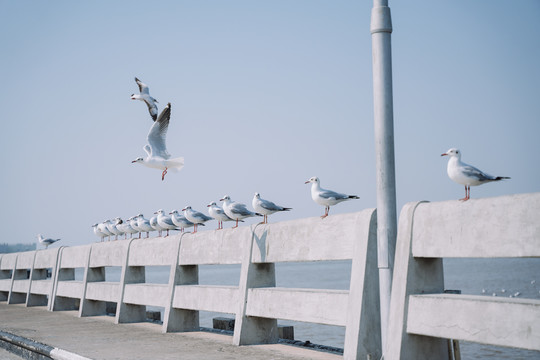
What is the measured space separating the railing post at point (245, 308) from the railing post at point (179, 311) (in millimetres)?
2363

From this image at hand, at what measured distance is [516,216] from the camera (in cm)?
618

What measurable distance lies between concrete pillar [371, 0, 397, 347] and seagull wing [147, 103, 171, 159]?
672cm

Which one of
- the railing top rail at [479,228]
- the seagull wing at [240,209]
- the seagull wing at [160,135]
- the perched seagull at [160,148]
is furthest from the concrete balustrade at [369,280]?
the seagull wing at [160,135]

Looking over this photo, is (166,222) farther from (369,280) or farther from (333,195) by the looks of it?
(369,280)

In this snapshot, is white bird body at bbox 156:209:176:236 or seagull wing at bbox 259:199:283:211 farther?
white bird body at bbox 156:209:176:236

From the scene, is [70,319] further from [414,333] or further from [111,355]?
[414,333]

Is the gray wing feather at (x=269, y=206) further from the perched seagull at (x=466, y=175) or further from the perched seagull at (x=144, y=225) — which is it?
the perched seagull at (x=144, y=225)

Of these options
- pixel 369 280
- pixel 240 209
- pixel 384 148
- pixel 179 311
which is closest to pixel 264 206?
pixel 240 209

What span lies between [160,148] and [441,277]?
743 cm

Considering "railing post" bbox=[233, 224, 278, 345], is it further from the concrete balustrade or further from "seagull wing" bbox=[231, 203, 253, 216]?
"seagull wing" bbox=[231, 203, 253, 216]

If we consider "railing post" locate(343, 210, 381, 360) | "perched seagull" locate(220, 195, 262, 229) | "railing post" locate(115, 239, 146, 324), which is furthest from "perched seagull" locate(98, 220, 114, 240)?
"railing post" locate(343, 210, 381, 360)

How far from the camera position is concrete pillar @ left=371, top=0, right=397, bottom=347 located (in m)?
7.28

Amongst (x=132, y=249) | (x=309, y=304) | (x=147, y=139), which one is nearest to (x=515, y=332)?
(x=309, y=304)

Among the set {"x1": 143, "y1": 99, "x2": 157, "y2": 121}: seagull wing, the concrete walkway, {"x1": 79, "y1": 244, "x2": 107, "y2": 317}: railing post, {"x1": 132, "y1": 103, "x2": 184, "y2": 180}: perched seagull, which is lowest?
the concrete walkway
